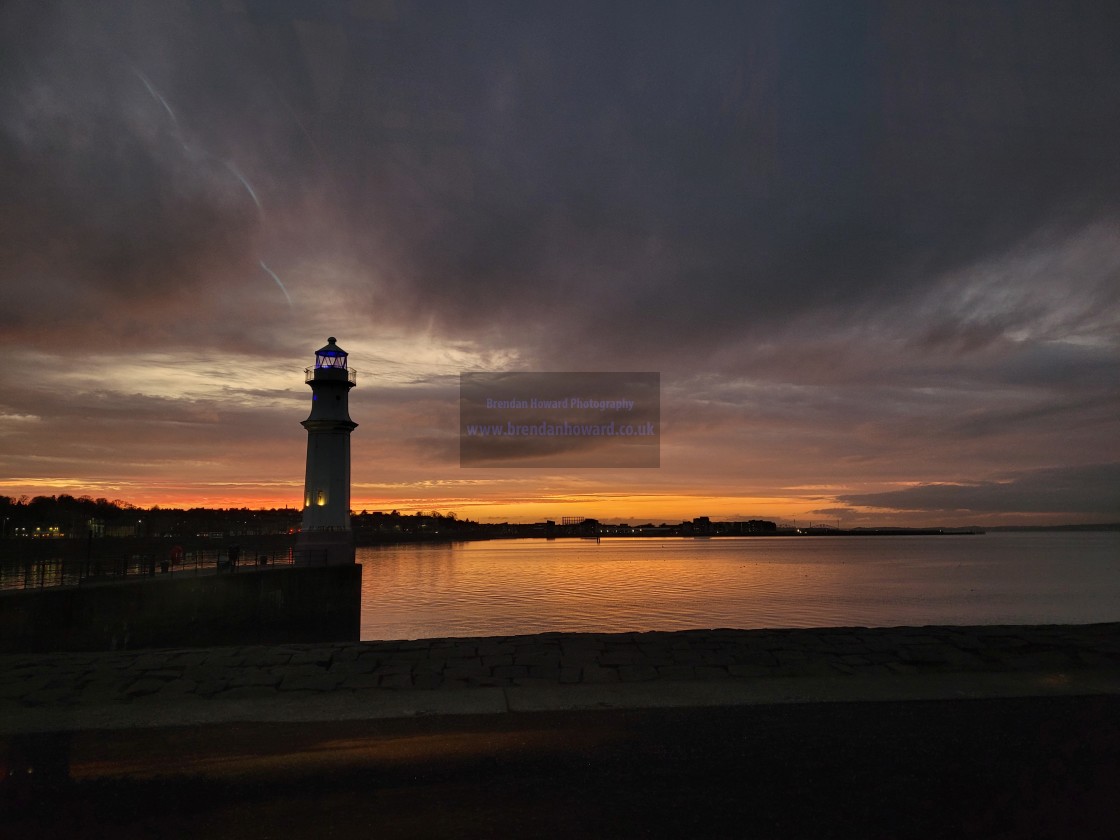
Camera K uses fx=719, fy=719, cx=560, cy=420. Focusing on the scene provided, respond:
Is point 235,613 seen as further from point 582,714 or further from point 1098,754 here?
point 1098,754

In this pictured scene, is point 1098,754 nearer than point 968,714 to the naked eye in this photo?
Yes

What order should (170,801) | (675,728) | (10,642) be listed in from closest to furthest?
(170,801) < (675,728) < (10,642)

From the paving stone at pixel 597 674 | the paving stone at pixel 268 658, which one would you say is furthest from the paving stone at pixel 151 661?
the paving stone at pixel 597 674

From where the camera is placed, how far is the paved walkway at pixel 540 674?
7473 millimetres

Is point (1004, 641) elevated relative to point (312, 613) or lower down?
elevated

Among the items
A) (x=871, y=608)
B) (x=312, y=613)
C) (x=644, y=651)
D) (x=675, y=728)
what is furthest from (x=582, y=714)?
(x=871, y=608)

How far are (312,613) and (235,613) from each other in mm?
5988

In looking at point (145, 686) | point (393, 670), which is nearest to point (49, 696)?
point (145, 686)

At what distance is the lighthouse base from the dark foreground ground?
3272 cm

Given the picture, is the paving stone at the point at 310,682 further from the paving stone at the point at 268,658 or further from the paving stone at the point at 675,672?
the paving stone at the point at 675,672

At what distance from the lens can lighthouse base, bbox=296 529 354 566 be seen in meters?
37.8

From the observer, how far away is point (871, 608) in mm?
50750

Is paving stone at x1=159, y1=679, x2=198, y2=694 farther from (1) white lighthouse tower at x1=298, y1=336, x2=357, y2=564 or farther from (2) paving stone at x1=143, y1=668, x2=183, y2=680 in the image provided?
(1) white lighthouse tower at x1=298, y1=336, x2=357, y2=564

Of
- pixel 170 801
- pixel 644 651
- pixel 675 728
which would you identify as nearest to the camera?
pixel 170 801
